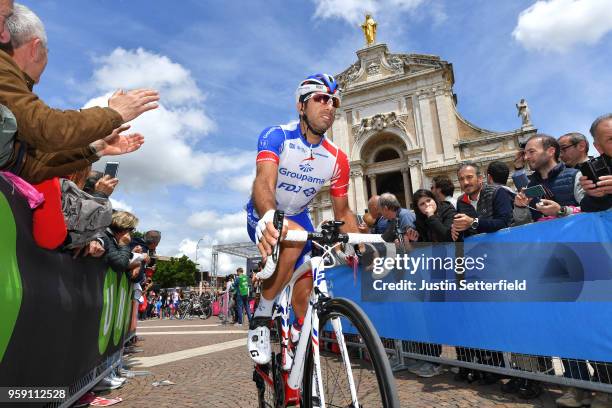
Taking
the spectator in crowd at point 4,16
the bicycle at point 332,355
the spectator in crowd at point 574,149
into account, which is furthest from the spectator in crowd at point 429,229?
the spectator in crowd at point 4,16

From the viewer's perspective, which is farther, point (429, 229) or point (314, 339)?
point (429, 229)

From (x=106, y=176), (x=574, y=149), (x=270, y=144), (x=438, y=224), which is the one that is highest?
(x=574, y=149)

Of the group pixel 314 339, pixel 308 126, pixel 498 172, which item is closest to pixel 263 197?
pixel 308 126

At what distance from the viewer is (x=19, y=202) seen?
6.38ft

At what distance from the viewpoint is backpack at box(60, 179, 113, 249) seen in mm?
2494

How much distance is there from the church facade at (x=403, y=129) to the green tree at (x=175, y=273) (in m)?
53.0

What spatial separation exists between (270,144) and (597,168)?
2601 mm

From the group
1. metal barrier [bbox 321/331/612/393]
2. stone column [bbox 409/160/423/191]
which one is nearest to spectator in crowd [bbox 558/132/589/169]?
metal barrier [bbox 321/331/612/393]

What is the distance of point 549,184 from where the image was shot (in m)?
4.02

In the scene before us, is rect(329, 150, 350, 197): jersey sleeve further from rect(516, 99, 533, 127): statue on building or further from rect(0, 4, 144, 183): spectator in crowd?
rect(516, 99, 533, 127): statue on building

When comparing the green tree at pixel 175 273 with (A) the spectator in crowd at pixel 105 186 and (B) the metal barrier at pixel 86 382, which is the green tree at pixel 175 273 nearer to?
(B) the metal barrier at pixel 86 382

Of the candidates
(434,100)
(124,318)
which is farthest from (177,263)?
(124,318)

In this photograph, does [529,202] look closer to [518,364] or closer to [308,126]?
[518,364]

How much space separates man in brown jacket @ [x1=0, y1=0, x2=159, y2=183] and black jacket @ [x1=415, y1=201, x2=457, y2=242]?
11.3 feet
